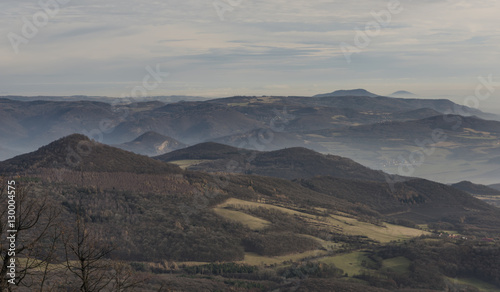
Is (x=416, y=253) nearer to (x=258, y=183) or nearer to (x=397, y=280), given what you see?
(x=397, y=280)

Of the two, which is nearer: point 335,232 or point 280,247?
point 280,247

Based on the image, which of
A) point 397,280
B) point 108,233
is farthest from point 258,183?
point 397,280

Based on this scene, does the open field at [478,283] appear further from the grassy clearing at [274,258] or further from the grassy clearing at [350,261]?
the grassy clearing at [274,258]

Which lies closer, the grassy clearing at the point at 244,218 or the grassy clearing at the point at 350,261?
the grassy clearing at the point at 350,261

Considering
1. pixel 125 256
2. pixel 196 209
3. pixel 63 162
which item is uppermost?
pixel 63 162

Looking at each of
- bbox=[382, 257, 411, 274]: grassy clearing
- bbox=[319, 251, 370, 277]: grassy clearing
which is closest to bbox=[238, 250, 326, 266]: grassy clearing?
bbox=[319, 251, 370, 277]: grassy clearing

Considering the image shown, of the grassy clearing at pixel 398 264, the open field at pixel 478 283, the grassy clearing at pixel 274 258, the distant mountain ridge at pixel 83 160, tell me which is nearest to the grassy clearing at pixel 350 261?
the grassy clearing at pixel 398 264
